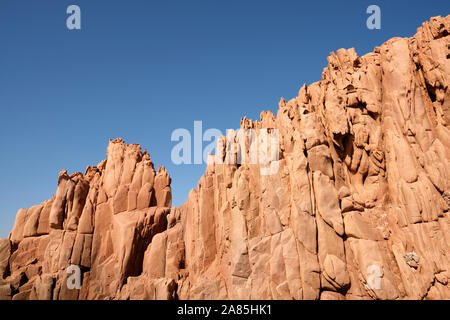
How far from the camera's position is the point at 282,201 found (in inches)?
947

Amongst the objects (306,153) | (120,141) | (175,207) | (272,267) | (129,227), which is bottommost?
(272,267)

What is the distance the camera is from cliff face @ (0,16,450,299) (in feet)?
66.8

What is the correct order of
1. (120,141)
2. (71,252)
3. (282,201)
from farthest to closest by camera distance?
(120,141) < (71,252) < (282,201)

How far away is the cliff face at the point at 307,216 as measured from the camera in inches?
802

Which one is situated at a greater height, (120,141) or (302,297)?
(120,141)

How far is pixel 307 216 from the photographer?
73.8 feet
